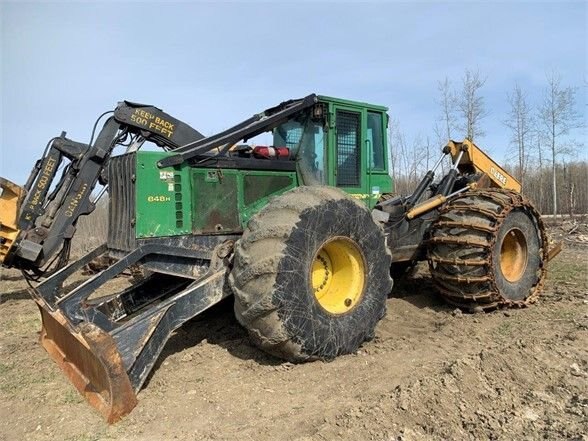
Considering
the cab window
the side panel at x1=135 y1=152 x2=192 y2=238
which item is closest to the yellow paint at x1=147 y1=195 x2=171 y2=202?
the side panel at x1=135 y1=152 x2=192 y2=238

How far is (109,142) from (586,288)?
268 inches

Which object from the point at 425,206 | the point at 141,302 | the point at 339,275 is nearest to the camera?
the point at 339,275

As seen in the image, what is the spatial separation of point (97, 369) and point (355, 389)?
2008mm

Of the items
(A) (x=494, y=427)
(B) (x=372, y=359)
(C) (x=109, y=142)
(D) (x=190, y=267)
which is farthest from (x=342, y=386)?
(C) (x=109, y=142)

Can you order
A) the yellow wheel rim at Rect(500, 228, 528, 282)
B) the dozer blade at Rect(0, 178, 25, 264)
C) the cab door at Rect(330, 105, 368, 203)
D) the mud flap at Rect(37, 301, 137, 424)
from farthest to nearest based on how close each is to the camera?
1. the dozer blade at Rect(0, 178, 25, 264)
2. the yellow wheel rim at Rect(500, 228, 528, 282)
3. the cab door at Rect(330, 105, 368, 203)
4. the mud flap at Rect(37, 301, 137, 424)

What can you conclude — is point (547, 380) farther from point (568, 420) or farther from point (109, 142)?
point (109, 142)

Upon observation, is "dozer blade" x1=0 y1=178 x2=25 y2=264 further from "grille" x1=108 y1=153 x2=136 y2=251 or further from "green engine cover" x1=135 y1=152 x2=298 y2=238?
"green engine cover" x1=135 y1=152 x2=298 y2=238

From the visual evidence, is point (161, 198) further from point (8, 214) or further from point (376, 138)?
point (8, 214)

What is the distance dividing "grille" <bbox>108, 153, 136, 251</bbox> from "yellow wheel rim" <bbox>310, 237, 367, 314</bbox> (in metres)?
1.87

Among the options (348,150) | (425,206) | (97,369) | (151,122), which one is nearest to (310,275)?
(97,369)

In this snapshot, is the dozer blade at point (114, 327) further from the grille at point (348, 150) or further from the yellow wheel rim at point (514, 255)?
the yellow wheel rim at point (514, 255)

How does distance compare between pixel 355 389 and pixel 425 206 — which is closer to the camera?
pixel 355 389

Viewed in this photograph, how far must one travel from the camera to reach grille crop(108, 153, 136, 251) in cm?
A: 500

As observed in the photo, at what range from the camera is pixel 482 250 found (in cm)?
567
